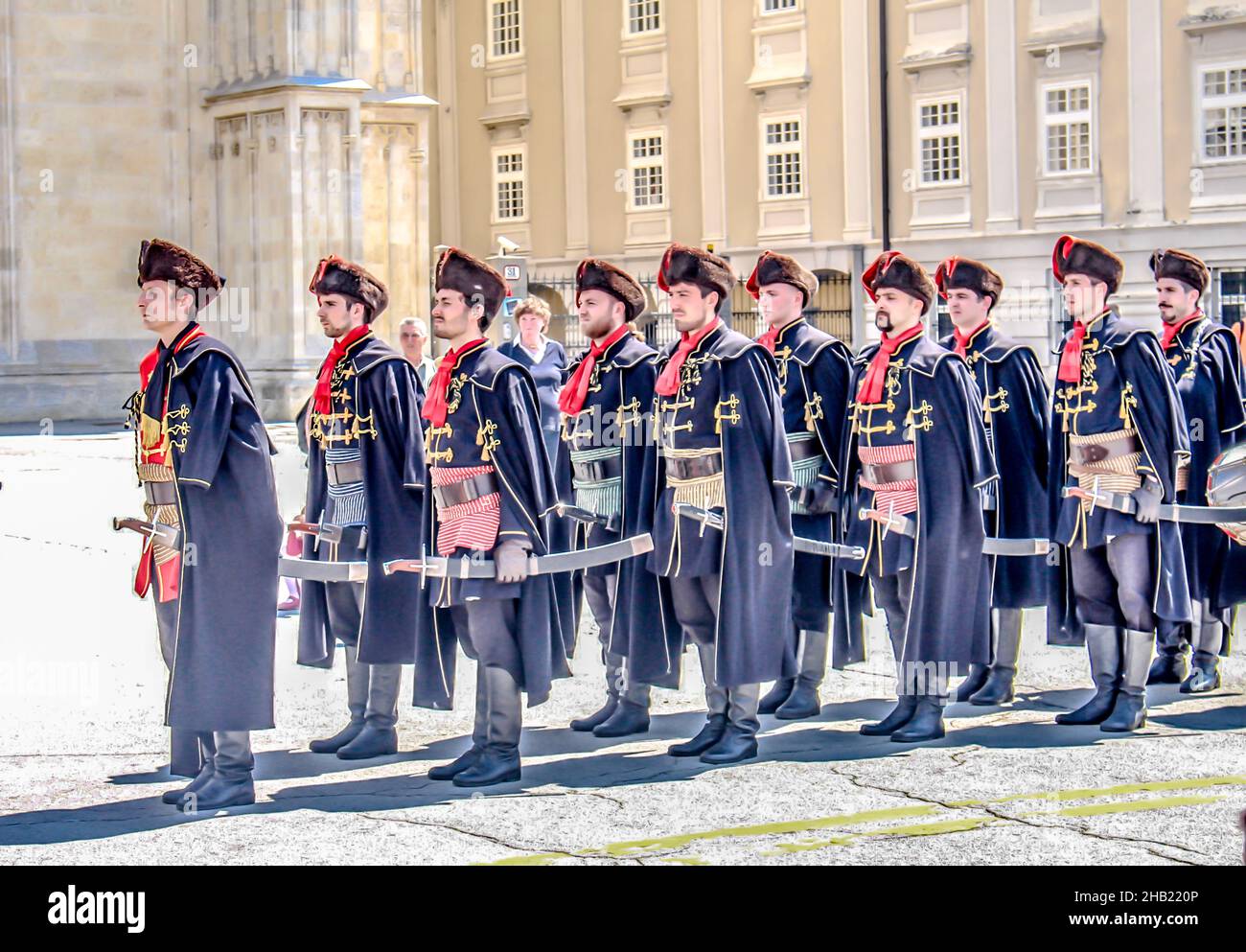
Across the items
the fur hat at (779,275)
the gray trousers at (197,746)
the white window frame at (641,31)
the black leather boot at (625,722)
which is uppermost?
the white window frame at (641,31)

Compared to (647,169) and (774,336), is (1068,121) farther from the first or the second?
(774,336)

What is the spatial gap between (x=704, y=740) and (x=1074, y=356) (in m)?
2.44

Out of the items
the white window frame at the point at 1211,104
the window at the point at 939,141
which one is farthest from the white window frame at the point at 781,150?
the white window frame at the point at 1211,104

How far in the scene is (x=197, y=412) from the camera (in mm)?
7066

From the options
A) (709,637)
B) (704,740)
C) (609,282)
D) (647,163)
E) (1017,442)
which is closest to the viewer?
(704,740)

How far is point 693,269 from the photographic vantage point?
8250 mm

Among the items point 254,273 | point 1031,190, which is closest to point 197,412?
point 254,273

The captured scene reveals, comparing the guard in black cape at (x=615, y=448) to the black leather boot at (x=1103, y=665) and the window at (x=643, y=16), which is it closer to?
the black leather boot at (x=1103, y=665)

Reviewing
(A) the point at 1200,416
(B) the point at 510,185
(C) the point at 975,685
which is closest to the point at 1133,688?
(C) the point at 975,685

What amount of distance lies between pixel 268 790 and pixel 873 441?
302cm

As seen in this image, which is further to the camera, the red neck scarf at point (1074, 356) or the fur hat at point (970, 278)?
the fur hat at point (970, 278)

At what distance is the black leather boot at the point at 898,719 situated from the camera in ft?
27.4

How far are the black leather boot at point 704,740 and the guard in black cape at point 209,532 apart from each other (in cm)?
174

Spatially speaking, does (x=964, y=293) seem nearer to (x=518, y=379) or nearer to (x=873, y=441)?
(x=873, y=441)
